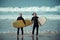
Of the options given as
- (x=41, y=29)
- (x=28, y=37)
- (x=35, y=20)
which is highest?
(x=35, y=20)

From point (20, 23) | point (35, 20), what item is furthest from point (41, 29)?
point (20, 23)

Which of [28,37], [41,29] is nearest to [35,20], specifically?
[41,29]

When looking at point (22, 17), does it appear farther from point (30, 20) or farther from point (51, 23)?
point (51, 23)

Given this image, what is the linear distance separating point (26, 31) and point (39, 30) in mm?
174

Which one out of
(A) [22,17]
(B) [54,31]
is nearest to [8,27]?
(A) [22,17]

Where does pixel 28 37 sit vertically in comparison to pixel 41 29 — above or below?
below

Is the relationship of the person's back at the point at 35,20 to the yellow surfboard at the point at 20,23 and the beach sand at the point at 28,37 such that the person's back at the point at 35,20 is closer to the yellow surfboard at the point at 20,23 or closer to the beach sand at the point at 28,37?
the yellow surfboard at the point at 20,23

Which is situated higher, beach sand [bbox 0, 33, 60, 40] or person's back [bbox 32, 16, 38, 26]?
person's back [bbox 32, 16, 38, 26]

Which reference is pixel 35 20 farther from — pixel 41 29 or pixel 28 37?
pixel 28 37

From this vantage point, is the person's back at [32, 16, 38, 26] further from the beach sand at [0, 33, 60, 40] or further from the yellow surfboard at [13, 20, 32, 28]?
the beach sand at [0, 33, 60, 40]

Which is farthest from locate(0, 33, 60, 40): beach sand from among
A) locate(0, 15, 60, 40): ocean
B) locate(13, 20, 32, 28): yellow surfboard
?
locate(13, 20, 32, 28): yellow surfboard

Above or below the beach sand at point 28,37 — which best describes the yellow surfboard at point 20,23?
above

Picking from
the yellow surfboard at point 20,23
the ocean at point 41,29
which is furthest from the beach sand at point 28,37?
the yellow surfboard at point 20,23

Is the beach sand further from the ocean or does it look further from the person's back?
the person's back
